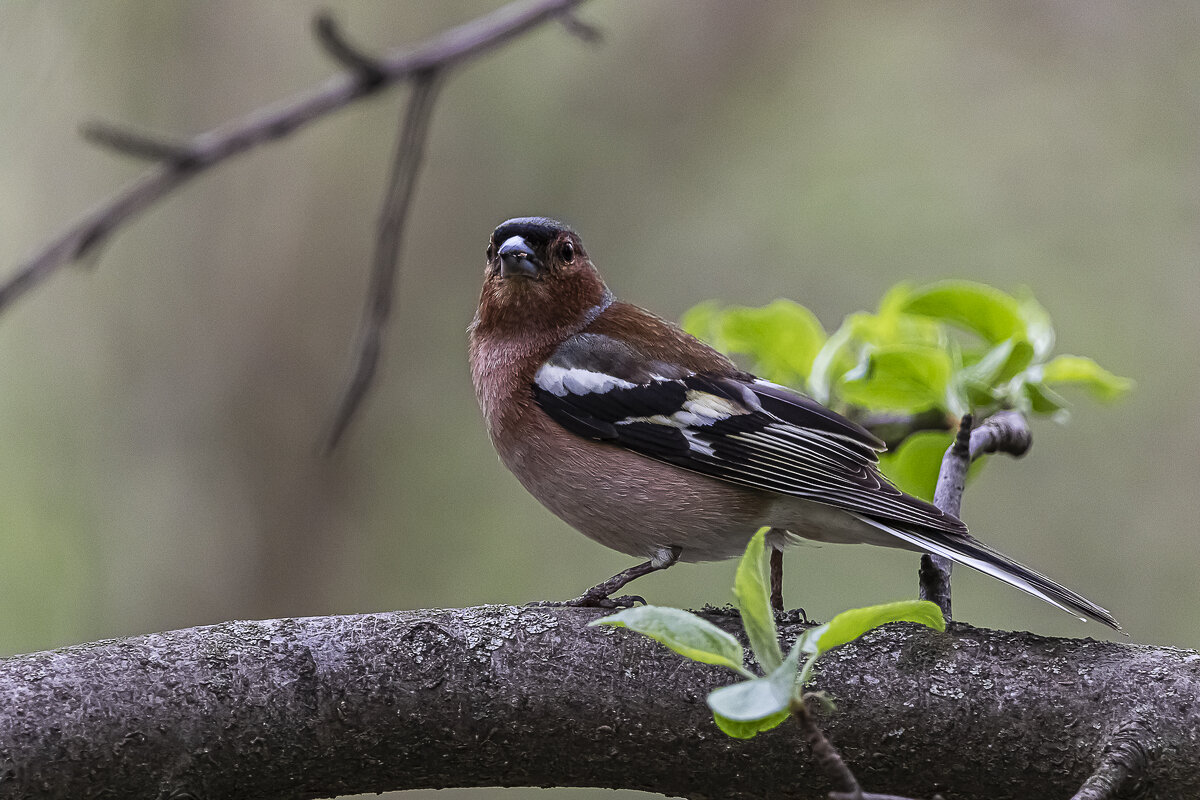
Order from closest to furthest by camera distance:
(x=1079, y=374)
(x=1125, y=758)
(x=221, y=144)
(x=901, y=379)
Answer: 1. (x=1125, y=758)
2. (x=221, y=144)
3. (x=901, y=379)
4. (x=1079, y=374)

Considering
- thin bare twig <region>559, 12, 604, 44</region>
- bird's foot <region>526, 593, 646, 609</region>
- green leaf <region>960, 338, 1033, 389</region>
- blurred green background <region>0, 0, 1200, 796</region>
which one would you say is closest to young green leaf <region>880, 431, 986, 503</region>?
green leaf <region>960, 338, 1033, 389</region>

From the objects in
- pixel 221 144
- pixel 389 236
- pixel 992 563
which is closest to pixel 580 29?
pixel 389 236

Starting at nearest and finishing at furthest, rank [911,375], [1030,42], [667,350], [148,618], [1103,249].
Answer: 1. [911,375]
2. [667,350]
3. [148,618]
4. [1103,249]
5. [1030,42]

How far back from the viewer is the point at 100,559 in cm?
775

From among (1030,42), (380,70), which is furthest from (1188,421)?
(380,70)

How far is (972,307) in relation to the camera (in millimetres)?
3346

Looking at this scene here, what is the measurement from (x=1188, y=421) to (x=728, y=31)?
15.1ft

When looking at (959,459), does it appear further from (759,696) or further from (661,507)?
(759,696)

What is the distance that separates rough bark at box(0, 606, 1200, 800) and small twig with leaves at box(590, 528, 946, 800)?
0.55m

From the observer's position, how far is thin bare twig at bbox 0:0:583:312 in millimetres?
2330

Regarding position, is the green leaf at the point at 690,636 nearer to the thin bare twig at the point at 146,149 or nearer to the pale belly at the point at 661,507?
the thin bare twig at the point at 146,149

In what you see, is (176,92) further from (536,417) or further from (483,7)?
(536,417)

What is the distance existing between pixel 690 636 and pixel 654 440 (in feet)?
6.55

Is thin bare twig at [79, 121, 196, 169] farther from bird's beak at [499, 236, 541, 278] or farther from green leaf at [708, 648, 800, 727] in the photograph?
green leaf at [708, 648, 800, 727]
